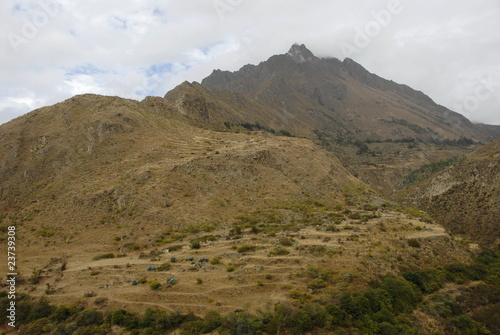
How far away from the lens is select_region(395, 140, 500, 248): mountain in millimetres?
47594

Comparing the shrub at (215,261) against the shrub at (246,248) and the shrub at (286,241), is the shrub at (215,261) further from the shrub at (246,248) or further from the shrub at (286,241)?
the shrub at (286,241)

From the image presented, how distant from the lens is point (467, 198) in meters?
57.5

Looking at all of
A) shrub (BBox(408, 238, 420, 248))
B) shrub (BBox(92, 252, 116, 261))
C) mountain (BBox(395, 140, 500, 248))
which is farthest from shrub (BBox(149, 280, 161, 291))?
mountain (BBox(395, 140, 500, 248))

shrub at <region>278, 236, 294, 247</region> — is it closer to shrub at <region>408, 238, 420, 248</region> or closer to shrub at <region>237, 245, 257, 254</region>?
shrub at <region>237, 245, 257, 254</region>

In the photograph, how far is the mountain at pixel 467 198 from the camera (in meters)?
47.6

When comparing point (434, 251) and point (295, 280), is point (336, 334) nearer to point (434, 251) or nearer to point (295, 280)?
point (295, 280)

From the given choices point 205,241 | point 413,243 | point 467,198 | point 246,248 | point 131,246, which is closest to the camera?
point 246,248

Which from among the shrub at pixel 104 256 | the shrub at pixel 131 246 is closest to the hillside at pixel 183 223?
the shrub at pixel 104 256

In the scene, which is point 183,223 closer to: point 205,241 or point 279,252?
point 205,241

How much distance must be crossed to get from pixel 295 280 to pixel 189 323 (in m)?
7.56

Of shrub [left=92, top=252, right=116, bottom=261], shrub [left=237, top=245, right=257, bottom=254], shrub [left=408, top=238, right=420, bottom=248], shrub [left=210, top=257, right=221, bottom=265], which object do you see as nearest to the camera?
shrub [left=210, top=257, right=221, bottom=265]

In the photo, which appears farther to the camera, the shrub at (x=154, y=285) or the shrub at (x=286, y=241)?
the shrub at (x=286, y=241)

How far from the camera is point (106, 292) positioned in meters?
19.8

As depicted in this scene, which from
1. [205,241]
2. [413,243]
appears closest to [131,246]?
[205,241]
